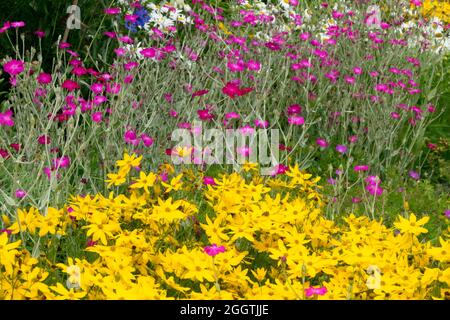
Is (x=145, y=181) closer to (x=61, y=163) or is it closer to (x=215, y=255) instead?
(x=61, y=163)

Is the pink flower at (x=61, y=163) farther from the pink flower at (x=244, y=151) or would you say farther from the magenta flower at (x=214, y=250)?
the pink flower at (x=244, y=151)

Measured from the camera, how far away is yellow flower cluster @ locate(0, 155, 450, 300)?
7.90 feet

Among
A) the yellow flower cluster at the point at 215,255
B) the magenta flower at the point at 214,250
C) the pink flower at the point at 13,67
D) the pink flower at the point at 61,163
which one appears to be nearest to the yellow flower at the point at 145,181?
the yellow flower cluster at the point at 215,255

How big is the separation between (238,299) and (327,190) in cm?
248

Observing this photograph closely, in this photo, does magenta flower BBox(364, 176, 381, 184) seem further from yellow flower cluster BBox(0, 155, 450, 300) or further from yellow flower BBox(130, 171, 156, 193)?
yellow flower BBox(130, 171, 156, 193)

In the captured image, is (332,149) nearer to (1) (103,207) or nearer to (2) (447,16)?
(1) (103,207)

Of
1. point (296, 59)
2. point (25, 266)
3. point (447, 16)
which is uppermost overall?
point (25, 266)

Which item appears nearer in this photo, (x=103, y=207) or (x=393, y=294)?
(x=393, y=294)

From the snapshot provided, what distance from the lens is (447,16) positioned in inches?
362

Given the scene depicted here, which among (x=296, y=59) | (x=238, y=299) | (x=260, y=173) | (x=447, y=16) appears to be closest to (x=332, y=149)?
(x=296, y=59)

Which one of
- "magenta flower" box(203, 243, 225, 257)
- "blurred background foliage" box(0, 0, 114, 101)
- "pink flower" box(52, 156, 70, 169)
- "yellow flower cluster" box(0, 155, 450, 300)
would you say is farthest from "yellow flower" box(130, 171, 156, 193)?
"blurred background foliage" box(0, 0, 114, 101)

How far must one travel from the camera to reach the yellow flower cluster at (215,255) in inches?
94.8

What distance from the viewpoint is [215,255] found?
2.55 m

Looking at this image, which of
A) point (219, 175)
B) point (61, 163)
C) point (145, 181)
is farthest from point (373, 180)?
point (61, 163)
